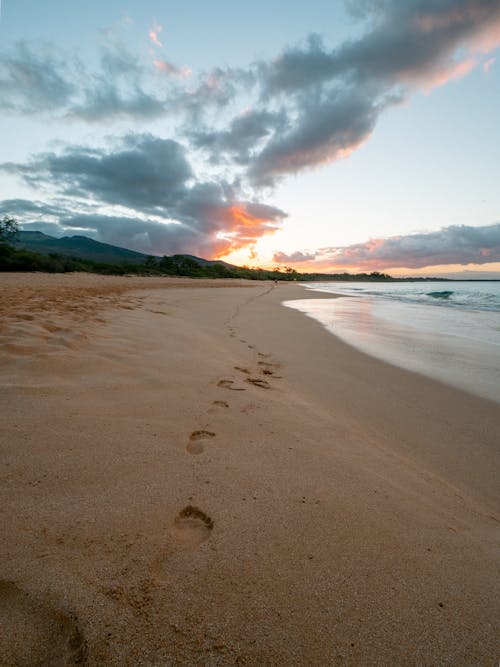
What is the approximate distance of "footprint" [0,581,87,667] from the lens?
81cm

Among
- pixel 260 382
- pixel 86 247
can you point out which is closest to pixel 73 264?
pixel 260 382

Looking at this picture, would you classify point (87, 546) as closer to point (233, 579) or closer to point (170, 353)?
point (233, 579)

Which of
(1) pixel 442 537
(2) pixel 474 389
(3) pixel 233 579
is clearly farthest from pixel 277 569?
(2) pixel 474 389

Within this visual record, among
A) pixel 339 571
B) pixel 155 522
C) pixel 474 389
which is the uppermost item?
pixel 155 522

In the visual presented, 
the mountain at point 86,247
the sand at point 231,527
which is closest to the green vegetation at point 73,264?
the sand at point 231,527

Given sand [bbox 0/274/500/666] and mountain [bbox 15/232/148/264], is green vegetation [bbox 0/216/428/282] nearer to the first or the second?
sand [bbox 0/274/500/666]

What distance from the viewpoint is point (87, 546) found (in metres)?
1.11

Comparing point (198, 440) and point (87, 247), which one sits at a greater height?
point (87, 247)

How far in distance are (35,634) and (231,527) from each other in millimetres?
677

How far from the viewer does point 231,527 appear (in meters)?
1.30

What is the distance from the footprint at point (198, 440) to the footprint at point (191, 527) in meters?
0.47

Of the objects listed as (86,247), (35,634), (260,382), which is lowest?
(260,382)

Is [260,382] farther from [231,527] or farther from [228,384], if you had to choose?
[231,527]

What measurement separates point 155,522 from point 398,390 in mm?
2992
